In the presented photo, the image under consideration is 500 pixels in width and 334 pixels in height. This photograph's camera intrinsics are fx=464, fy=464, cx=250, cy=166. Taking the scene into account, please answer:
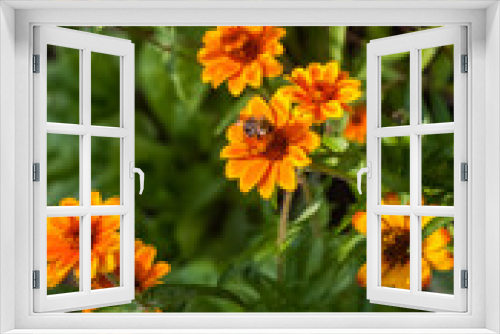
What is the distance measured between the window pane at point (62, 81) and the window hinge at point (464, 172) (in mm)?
2005

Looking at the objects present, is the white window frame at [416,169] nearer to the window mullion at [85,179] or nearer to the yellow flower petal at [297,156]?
the yellow flower petal at [297,156]

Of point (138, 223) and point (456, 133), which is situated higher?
point (456, 133)

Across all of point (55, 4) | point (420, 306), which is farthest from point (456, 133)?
point (55, 4)

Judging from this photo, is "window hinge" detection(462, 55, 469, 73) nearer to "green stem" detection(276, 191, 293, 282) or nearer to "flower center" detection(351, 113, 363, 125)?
"flower center" detection(351, 113, 363, 125)

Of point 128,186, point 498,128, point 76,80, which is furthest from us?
point 76,80

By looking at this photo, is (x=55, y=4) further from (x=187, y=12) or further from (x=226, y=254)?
(x=226, y=254)

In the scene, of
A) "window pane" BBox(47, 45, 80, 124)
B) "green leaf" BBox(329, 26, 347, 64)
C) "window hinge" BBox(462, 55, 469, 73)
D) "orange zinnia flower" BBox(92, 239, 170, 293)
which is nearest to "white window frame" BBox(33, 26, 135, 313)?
"orange zinnia flower" BBox(92, 239, 170, 293)

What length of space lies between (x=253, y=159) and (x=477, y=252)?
1271 mm

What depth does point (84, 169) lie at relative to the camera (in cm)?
202

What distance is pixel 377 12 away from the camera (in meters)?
1.89

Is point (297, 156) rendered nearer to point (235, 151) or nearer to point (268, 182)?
point (268, 182)

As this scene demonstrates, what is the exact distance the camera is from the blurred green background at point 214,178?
8.51 ft

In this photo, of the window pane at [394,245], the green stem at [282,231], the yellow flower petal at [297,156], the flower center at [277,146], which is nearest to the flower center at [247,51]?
the flower center at [277,146]

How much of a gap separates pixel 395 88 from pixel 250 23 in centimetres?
105
